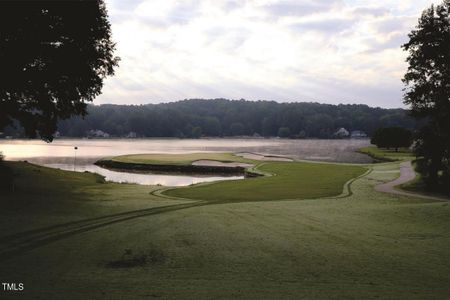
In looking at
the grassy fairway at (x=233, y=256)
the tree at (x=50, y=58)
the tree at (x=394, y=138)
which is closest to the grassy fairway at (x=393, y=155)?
the tree at (x=394, y=138)

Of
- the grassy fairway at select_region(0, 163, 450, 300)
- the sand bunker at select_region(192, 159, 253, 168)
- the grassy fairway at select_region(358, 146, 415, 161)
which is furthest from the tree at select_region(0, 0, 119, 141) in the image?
the grassy fairway at select_region(358, 146, 415, 161)

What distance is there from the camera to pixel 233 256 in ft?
35.8

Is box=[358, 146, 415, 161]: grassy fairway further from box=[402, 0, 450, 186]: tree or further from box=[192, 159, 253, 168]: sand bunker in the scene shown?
box=[402, 0, 450, 186]: tree

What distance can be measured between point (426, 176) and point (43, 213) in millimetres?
30019

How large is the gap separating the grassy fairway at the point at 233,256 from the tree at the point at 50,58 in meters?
8.43

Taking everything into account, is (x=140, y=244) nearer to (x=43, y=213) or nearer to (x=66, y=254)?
(x=66, y=254)

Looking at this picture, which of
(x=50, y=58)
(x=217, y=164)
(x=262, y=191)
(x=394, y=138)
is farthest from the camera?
(x=394, y=138)

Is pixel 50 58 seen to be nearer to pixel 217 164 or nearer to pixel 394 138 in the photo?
pixel 217 164

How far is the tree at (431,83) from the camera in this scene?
30438 mm

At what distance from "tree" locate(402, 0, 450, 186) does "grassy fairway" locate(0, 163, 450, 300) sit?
1512 cm

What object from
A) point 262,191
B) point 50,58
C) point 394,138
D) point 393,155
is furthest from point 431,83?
point 394,138

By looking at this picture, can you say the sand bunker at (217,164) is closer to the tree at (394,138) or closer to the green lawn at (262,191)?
the green lawn at (262,191)

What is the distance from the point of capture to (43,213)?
1662cm

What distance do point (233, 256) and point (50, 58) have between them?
18.1 m
